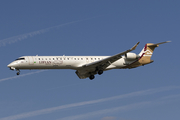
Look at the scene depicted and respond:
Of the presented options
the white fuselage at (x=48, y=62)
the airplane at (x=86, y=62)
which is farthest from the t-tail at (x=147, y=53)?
the white fuselage at (x=48, y=62)

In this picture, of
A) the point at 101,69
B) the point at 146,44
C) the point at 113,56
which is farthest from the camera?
the point at 146,44

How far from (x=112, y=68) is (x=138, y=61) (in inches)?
155

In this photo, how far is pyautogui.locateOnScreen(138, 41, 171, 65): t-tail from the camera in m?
50.5

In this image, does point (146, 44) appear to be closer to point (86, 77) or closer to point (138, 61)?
point (138, 61)

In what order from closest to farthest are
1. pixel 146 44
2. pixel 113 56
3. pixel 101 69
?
1. pixel 113 56
2. pixel 101 69
3. pixel 146 44

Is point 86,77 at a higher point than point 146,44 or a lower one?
lower

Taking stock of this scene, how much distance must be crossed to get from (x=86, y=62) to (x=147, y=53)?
9.66 m

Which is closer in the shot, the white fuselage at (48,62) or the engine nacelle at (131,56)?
the white fuselage at (48,62)

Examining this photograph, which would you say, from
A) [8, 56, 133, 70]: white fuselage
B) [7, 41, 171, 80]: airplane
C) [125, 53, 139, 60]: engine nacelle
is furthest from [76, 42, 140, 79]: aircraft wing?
[125, 53, 139, 60]: engine nacelle

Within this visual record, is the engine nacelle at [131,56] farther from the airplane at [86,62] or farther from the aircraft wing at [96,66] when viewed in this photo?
the aircraft wing at [96,66]

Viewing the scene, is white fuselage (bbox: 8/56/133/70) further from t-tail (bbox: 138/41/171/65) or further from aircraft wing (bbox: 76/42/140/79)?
t-tail (bbox: 138/41/171/65)

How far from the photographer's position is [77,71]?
50.8 m

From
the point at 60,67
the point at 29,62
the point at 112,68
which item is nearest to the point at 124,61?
the point at 112,68

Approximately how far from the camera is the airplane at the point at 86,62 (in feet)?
149
